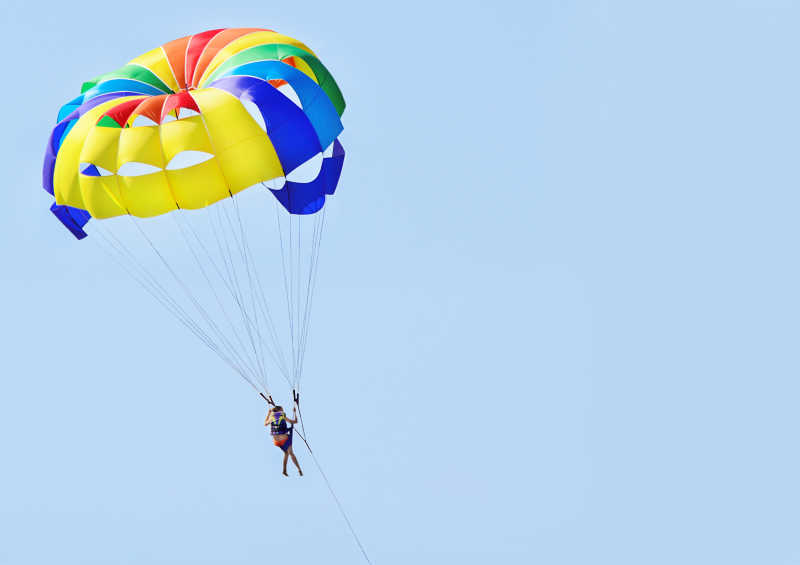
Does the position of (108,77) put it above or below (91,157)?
above

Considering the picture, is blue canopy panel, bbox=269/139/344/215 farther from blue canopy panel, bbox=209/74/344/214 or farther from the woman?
the woman

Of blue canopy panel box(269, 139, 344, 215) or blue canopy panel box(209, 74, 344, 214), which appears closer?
blue canopy panel box(209, 74, 344, 214)

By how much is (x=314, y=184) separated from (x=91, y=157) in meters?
4.65

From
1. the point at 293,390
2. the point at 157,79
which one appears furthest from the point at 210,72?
the point at 293,390

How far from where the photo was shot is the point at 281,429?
31.5m

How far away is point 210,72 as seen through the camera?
3262 cm

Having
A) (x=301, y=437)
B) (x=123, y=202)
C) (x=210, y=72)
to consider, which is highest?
(x=210, y=72)

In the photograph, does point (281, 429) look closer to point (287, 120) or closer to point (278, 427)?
point (278, 427)

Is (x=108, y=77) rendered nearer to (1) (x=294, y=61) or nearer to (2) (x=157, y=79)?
(2) (x=157, y=79)

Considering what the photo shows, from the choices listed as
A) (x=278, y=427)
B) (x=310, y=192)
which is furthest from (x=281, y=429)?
(x=310, y=192)

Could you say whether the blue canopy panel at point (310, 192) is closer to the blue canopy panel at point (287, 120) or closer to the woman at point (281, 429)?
the blue canopy panel at point (287, 120)

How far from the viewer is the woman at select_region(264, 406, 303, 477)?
3155cm

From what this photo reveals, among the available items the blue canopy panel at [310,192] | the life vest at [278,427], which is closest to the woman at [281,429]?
the life vest at [278,427]

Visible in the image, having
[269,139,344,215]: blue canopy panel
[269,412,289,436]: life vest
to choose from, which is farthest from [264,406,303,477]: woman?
[269,139,344,215]: blue canopy panel
